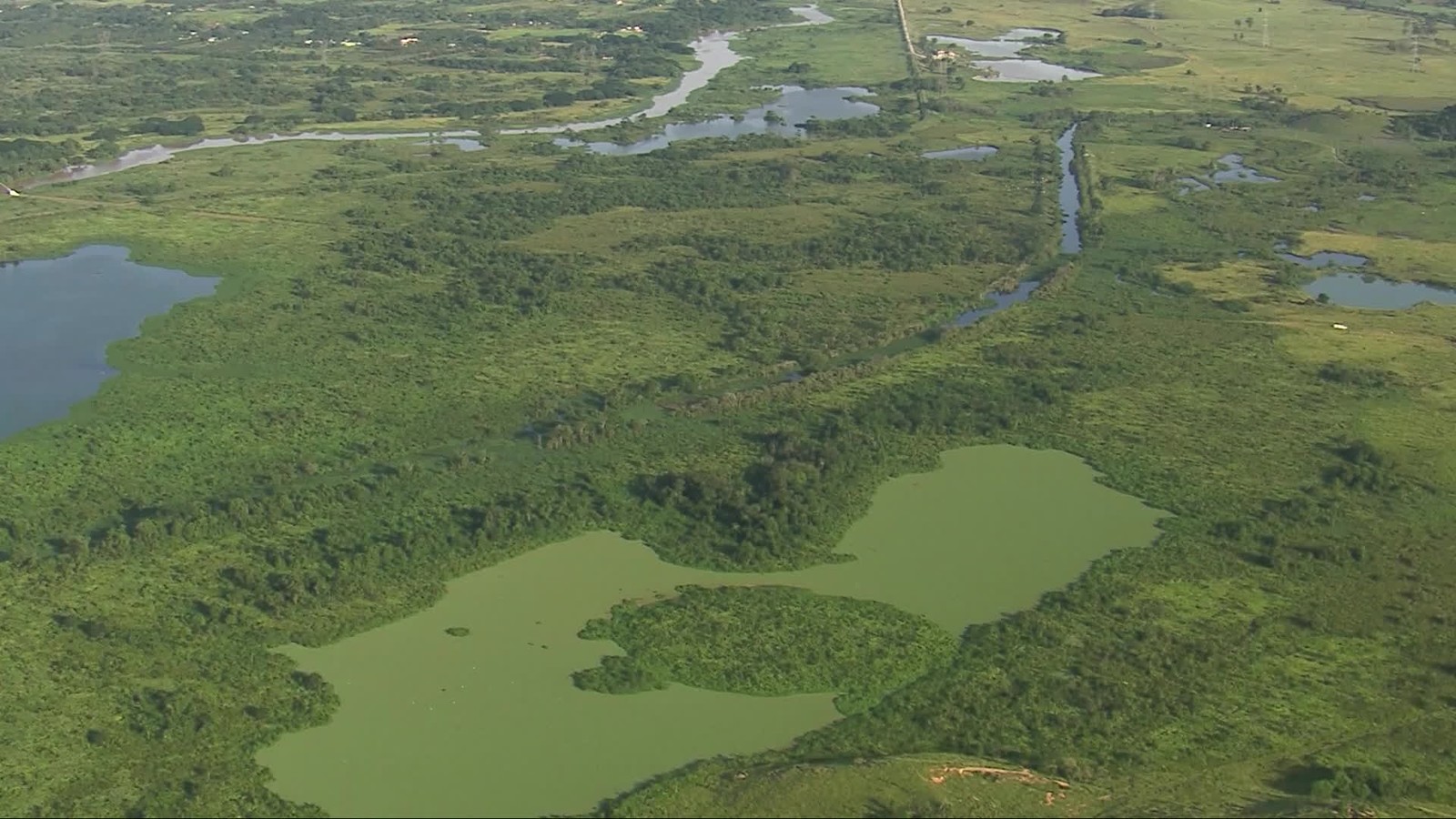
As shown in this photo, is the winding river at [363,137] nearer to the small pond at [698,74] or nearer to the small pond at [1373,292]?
the small pond at [698,74]

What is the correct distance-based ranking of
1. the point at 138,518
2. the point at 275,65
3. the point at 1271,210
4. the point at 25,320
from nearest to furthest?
the point at 138,518 → the point at 25,320 → the point at 1271,210 → the point at 275,65

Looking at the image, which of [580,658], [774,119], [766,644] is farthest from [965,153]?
[580,658]

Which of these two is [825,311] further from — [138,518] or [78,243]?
[78,243]

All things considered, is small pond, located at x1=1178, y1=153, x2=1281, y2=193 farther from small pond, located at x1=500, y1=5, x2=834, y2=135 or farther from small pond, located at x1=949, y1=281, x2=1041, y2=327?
small pond, located at x1=500, y1=5, x2=834, y2=135

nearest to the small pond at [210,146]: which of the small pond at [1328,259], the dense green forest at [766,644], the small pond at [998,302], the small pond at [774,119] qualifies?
the small pond at [774,119]

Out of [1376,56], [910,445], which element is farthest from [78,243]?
[1376,56]

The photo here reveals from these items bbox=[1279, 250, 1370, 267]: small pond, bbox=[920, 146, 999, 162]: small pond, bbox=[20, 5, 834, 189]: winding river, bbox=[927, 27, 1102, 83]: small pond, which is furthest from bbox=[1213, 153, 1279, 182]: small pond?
bbox=[20, 5, 834, 189]: winding river
